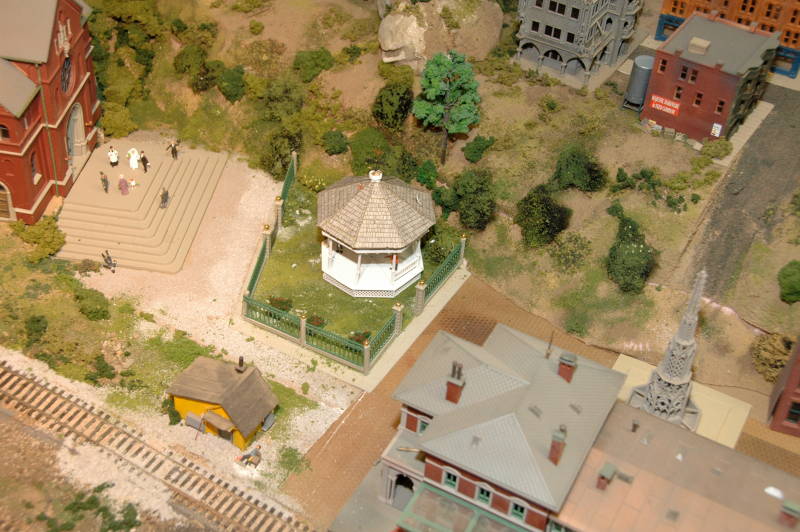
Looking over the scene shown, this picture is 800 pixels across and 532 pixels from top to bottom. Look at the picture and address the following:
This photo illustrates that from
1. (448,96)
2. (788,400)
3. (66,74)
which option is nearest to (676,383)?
(788,400)

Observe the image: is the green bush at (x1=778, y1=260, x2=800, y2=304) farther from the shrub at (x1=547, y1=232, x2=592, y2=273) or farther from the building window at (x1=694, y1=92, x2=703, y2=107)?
the building window at (x1=694, y1=92, x2=703, y2=107)

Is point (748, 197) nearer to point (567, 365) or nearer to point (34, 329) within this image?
point (567, 365)

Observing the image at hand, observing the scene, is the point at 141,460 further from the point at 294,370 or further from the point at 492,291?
the point at 492,291

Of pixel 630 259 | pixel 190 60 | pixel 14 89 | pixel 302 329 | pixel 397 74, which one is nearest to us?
pixel 302 329

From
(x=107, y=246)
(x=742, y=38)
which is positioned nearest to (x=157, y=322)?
(x=107, y=246)

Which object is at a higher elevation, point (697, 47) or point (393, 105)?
point (697, 47)

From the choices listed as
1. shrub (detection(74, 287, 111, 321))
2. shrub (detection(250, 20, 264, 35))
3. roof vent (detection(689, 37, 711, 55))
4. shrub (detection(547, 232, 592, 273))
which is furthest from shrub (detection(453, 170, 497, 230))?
shrub (detection(74, 287, 111, 321))

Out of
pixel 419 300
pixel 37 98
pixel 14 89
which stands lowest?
pixel 419 300
